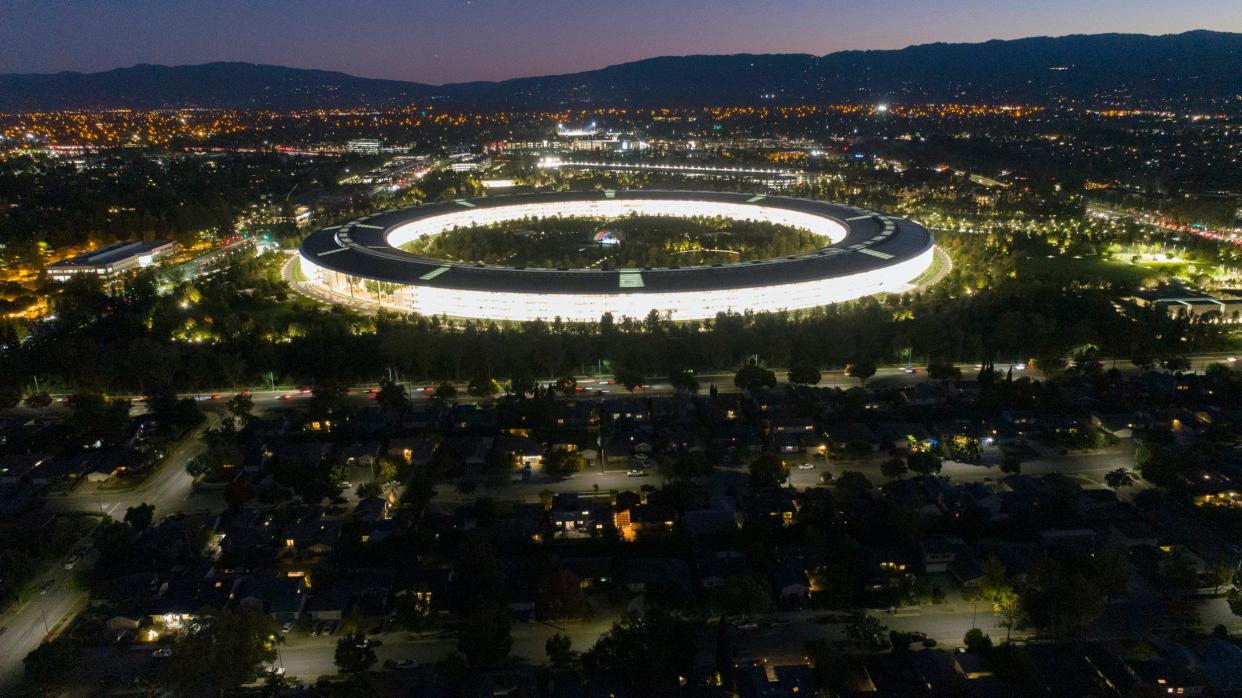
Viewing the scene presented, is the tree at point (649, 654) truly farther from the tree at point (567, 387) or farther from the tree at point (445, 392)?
the tree at point (445, 392)

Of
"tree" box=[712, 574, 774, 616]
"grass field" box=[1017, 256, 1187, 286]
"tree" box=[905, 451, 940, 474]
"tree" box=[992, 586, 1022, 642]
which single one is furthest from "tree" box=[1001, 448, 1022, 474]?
"grass field" box=[1017, 256, 1187, 286]

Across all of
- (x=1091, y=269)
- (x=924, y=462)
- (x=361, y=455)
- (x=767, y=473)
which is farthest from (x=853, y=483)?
(x=1091, y=269)

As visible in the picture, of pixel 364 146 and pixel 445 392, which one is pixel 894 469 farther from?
pixel 364 146

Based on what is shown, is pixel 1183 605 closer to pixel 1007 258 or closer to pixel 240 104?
pixel 1007 258

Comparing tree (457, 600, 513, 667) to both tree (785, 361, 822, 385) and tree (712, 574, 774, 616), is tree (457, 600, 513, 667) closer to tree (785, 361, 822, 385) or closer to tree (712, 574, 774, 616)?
tree (712, 574, 774, 616)

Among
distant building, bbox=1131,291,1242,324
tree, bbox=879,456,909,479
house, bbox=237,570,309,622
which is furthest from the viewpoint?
distant building, bbox=1131,291,1242,324

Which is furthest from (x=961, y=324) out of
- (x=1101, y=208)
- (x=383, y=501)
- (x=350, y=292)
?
(x=1101, y=208)

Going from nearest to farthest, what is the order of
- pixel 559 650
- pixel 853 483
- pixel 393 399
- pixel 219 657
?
1. pixel 219 657
2. pixel 559 650
3. pixel 853 483
4. pixel 393 399
